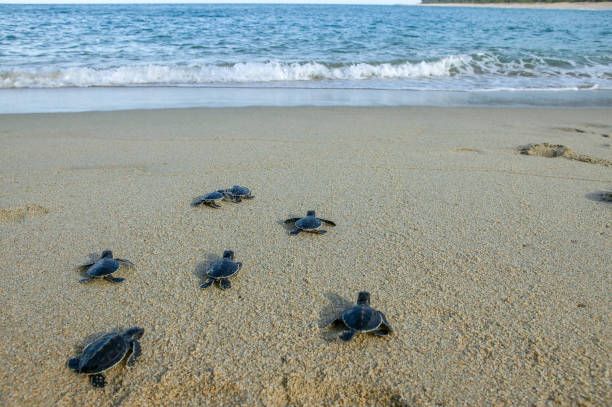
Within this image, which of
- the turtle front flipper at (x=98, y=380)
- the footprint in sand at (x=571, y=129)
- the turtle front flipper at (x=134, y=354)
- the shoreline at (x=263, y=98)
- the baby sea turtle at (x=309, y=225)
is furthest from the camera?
the shoreline at (x=263, y=98)

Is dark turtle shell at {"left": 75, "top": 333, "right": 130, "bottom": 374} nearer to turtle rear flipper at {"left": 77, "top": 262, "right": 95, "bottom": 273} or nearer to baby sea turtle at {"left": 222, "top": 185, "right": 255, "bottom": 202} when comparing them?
turtle rear flipper at {"left": 77, "top": 262, "right": 95, "bottom": 273}

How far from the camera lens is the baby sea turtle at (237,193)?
3.69 meters

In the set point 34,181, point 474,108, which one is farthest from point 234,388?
point 474,108

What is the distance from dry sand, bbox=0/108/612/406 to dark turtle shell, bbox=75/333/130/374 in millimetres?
76

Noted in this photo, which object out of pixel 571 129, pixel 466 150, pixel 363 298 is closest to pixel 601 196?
pixel 466 150

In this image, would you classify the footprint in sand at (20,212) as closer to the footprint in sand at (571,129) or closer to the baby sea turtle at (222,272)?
the baby sea turtle at (222,272)

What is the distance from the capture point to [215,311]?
237cm

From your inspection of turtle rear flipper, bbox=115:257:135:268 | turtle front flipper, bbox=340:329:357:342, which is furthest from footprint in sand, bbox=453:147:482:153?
turtle rear flipper, bbox=115:257:135:268

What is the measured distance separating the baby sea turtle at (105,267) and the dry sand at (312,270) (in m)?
0.05

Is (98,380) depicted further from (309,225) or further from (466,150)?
(466,150)

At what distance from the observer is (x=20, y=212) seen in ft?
11.4

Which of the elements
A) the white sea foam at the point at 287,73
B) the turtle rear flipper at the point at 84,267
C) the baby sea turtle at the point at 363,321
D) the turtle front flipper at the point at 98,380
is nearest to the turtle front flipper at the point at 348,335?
the baby sea turtle at the point at 363,321

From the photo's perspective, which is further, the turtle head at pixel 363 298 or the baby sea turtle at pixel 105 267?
the baby sea turtle at pixel 105 267

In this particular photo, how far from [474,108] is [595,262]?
210 inches
